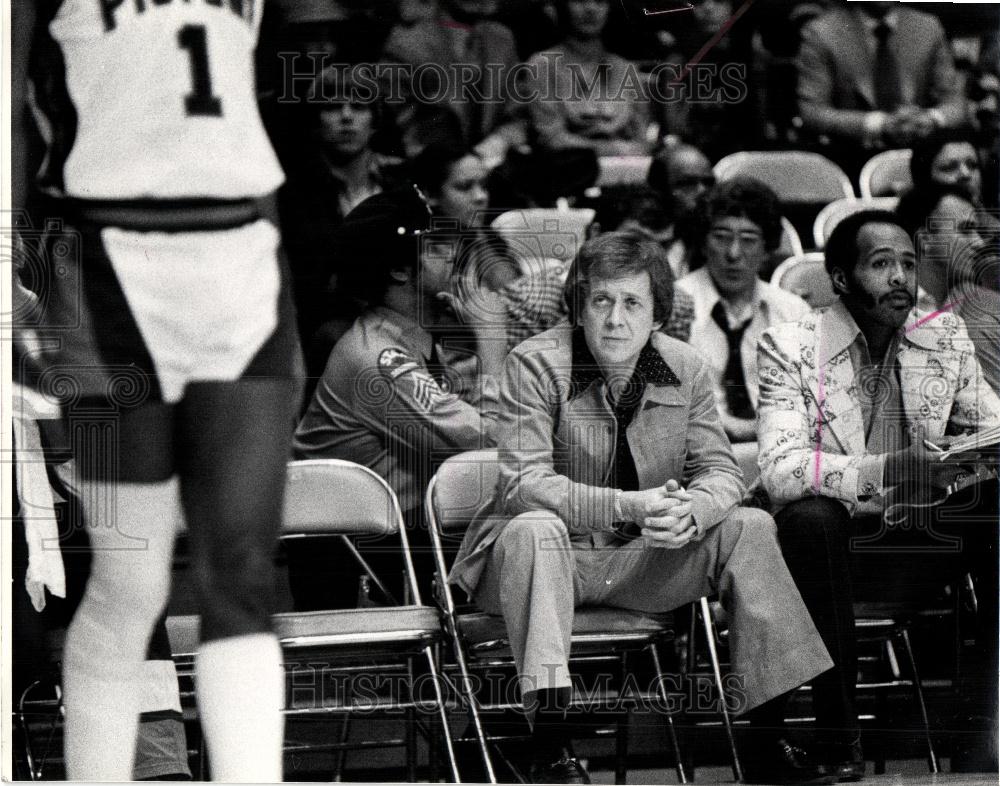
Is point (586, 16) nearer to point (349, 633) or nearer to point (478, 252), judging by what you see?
point (478, 252)

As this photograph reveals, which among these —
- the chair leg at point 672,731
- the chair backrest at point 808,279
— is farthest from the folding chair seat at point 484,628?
the chair backrest at point 808,279

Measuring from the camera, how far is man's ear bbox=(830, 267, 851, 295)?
15.5ft

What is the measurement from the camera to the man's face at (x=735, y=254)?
482 cm

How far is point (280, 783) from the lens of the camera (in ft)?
14.3

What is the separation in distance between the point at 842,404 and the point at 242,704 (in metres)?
1.83

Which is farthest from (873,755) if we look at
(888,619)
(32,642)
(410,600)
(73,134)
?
(73,134)

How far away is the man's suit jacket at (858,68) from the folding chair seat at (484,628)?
1.41 metres

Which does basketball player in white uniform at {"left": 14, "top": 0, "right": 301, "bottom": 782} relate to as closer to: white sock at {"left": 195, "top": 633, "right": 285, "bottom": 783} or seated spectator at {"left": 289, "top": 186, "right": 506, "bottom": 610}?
white sock at {"left": 195, "top": 633, "right": 285, "bottom": 783}

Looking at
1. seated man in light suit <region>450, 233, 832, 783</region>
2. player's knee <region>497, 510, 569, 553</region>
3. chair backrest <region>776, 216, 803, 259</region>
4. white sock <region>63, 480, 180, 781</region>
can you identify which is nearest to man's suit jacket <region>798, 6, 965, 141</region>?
chair backrest <region>776, 216, 803, 259</region>

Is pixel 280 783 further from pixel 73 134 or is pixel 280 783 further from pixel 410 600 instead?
pixel 73 134

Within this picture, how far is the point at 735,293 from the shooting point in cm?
481

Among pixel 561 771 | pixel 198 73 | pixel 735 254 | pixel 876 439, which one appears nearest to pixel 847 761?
pixel 561 771

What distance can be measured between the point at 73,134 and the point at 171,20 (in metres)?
0.39

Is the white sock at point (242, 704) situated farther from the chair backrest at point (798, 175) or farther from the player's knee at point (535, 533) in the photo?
the chair backrest at point (798, 175)
